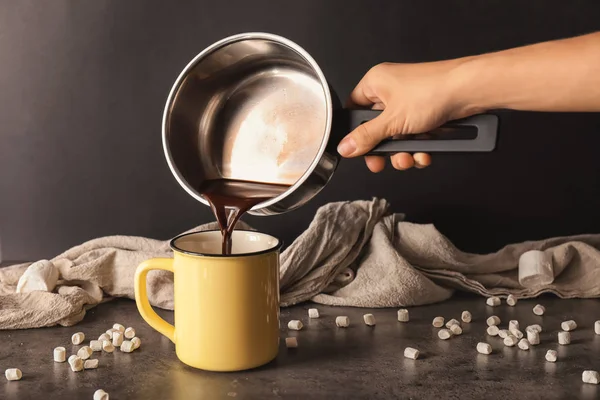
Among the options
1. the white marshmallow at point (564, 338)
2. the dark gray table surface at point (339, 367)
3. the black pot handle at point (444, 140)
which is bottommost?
the dark gray table surface at point (339, 367)

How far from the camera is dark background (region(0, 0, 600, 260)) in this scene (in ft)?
4.53

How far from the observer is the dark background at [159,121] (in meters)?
1.38

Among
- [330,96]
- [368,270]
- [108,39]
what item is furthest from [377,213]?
[108,39]

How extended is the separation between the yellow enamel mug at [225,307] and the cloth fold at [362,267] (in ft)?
0.88

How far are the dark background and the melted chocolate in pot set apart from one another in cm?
41

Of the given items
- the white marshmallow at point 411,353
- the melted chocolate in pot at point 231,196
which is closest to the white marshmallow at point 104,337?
the melted chocolate in pot at point 231,196

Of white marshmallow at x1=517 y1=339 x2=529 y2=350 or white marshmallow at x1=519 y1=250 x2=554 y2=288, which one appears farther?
white marshmallow at x1=519 y1=250 x2=554 y2=288

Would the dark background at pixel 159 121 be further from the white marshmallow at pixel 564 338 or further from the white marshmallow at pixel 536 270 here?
the white marshmallow at pixel 564 338

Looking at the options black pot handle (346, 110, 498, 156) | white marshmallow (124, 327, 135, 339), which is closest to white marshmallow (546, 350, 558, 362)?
black pot handle (346, 110, 498, 156)

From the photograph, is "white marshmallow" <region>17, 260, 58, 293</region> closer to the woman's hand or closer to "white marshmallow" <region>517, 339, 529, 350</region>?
the woman's hand

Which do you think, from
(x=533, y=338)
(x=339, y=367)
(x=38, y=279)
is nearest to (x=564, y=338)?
(x=533, y=338)

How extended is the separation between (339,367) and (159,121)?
2.26ft

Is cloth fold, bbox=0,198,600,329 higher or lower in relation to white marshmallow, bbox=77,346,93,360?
higher

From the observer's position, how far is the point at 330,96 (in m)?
0.94
